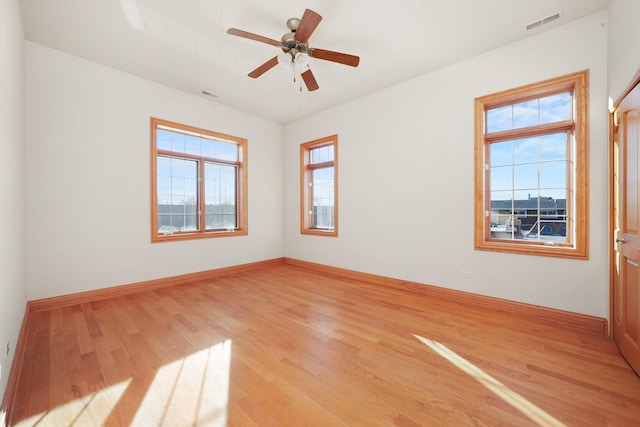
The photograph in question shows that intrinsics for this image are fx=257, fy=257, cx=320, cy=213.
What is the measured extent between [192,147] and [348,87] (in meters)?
2.89

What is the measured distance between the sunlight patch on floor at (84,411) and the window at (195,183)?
269 centimetres

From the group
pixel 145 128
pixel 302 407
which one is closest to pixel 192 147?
pixel 145 128

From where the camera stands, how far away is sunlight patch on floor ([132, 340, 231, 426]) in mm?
1481

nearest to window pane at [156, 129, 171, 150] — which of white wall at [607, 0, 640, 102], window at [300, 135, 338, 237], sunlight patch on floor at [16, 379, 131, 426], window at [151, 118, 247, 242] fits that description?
window at [151, 118, 247, 242]

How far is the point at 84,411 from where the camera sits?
1.54m

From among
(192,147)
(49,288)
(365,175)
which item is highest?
(192,147)

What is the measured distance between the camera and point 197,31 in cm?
286

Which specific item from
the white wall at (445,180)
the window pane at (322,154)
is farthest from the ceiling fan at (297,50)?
the window pane at (322,154)

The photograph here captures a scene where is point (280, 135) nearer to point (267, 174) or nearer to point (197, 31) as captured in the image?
point (267, 174)

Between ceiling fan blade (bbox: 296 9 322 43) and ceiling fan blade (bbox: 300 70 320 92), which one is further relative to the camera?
ceiling fan blade (bbox: 300 70 320 92)

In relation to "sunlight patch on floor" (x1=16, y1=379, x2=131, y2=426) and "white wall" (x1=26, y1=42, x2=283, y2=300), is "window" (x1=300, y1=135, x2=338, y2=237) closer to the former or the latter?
"white wall" (x1=26, y1=42, x2=283, y2=300)

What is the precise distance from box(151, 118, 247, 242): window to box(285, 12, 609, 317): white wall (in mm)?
1725

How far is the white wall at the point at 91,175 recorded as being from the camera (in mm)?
3076

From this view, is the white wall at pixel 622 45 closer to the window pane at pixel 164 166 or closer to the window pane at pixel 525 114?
the window pane at pixel 525 114
